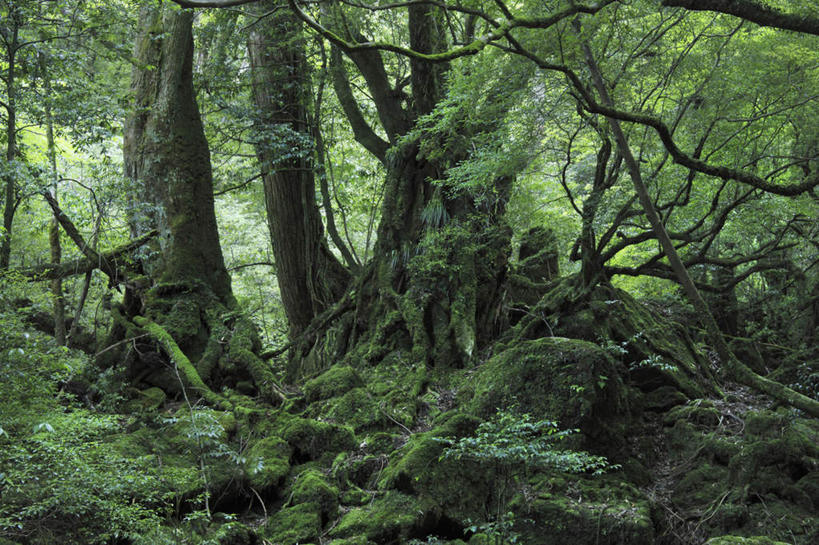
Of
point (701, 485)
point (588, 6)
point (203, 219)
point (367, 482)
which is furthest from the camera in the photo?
point (203, 219)

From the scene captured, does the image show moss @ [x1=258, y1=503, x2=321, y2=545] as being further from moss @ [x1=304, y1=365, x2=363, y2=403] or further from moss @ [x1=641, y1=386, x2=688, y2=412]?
moss @ [x1=641, y1=386, x2=688, y2=412]

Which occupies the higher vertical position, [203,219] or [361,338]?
[203,219]

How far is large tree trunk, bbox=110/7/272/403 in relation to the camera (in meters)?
7.52

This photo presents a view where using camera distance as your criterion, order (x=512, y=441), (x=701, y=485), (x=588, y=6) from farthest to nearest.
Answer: (x=701, y=485) < (x=588, y=6) < (x=512, y=441)

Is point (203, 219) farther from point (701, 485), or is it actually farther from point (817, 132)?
point (817, 132)

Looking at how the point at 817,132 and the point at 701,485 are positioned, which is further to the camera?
the point at 817,132

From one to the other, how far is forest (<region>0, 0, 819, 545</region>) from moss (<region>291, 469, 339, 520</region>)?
27mm

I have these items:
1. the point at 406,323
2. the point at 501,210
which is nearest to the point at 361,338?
the point at 406,323

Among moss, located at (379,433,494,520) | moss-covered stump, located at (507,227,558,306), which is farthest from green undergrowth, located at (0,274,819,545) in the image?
moss-covered stump, located at (507,227,558,306)

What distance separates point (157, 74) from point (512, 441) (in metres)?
7.99

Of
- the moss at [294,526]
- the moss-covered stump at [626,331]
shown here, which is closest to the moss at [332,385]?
the moss at [294,526]

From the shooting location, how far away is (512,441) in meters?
3.90

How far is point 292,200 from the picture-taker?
1063 centimetres

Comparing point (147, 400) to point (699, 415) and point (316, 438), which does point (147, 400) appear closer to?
point (316, 438)
